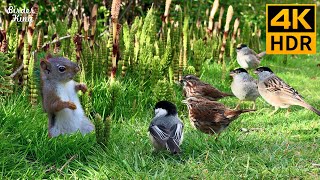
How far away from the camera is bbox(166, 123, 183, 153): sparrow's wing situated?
5286 millimetres

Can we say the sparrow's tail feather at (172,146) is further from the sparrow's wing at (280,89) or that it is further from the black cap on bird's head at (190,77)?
the sparrow's wing at (280,89)

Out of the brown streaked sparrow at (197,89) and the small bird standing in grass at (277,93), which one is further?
the small bird standing in grass at (277,93)

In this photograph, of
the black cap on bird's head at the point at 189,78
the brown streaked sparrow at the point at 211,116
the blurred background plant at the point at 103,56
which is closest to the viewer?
the brown streaked sparrow at the point at 211,116

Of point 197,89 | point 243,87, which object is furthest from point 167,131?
point 243,87

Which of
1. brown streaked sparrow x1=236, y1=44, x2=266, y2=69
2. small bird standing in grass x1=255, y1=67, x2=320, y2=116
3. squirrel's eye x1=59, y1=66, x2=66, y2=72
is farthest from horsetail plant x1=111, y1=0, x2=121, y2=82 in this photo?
brown streaked sparrow x1=236, y1=44, x2=266, y2=69

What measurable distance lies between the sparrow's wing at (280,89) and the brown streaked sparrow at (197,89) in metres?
0.97

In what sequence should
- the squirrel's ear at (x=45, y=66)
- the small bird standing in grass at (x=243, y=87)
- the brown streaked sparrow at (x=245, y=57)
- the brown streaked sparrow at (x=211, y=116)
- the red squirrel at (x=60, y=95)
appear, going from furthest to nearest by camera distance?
the brown streaked sparrow at (x=245, y=57) < the small bird standing in grass at (x=243, y=87) < the brown streaked sparrow at (x=211, y=116) < the squirrel's ear at (x=45, y=66) < the red squirrel at (x=60, y=95)

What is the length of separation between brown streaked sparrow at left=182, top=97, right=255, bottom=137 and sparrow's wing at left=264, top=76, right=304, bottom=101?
78.5 inches

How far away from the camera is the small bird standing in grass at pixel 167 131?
5.30m

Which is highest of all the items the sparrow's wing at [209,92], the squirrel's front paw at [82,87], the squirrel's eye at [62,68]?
the squirrel's eye at [62,68]

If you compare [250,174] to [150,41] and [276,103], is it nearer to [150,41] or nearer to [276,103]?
[276,103]

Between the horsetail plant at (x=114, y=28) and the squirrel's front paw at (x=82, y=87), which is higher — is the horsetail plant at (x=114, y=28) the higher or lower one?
the higher one

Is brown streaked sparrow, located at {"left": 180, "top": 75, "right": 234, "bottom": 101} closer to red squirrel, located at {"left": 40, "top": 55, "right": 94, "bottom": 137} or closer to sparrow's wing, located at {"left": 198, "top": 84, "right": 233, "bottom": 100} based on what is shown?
sparrow's wing, located at {"left": 198, "top": 84, "right": 233, "bottom": 100}

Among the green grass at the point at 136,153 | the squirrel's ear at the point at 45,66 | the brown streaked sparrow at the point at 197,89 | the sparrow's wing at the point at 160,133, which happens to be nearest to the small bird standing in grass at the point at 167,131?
the sparrow's wing at the point at 160,133
